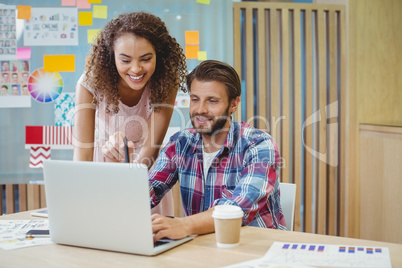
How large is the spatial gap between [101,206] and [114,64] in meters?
0.90

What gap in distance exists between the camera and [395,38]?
134 inches

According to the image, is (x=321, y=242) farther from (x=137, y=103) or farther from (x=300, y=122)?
(x=300, y=122)

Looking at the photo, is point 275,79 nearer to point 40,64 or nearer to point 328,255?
point 40,64

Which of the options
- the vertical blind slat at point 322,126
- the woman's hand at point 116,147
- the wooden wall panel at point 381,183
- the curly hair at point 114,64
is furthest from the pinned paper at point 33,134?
the wooden wall panel at point 381,183

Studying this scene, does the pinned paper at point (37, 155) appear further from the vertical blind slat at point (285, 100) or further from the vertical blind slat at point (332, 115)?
the vertical blind slat at point (332, 115)

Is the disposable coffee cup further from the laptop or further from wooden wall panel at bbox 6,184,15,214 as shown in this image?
wooden wall panel at bbox 6,184,15,214

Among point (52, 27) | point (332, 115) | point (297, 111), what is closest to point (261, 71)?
point (297, 111)

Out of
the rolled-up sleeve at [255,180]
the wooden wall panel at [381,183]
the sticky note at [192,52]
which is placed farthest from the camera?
the sticky note at [192,52]

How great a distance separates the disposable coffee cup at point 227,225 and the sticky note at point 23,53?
225 centimetres

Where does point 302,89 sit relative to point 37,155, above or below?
above

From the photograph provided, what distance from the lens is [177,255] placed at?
3.93 feet

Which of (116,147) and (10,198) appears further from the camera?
(10,198)

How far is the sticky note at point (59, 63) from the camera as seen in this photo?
3.10 metres

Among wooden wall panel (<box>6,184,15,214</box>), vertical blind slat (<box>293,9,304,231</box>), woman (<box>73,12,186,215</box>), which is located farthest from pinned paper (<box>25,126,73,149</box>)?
vertical blind slat (<box>293,9,304,231</box>)
